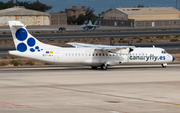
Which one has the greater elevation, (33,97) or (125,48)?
(125,48)

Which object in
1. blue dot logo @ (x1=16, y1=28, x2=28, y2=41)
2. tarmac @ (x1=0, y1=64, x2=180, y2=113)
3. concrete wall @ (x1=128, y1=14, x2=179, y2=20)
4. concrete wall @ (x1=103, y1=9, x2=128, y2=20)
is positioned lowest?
tarmac @ (x1=0, y1=64, x2=180, y2=113)

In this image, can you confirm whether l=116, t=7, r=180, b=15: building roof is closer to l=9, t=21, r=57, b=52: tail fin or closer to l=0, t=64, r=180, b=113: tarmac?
l=9, t=21, r=57, b=52: tail fin

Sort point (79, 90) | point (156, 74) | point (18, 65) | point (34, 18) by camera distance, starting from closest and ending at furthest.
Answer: point (79, 90), point (156, 74), point (18, 65), point (34, 18)

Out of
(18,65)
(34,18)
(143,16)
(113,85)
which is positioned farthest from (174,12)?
(113,85)

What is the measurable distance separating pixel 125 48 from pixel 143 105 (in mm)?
17913

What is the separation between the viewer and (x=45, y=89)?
83.3 ft

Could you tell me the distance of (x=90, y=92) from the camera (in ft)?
79.1

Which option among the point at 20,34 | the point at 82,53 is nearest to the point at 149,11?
the point at 82,53

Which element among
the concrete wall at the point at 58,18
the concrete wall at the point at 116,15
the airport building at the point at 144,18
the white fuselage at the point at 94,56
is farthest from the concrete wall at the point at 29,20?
the white fuselage at the point at 94,56

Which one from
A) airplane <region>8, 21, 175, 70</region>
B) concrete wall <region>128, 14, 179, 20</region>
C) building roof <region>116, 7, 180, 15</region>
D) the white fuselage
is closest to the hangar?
building roof <region>116, 7, 180, 15</region>

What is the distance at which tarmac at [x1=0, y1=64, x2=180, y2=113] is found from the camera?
61.6ft

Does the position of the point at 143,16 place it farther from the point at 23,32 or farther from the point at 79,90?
the point at 79,90

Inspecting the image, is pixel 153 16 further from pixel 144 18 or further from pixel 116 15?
pixel 116 15

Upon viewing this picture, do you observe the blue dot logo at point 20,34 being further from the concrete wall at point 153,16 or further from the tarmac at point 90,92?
the concrete wall at point 153,16
